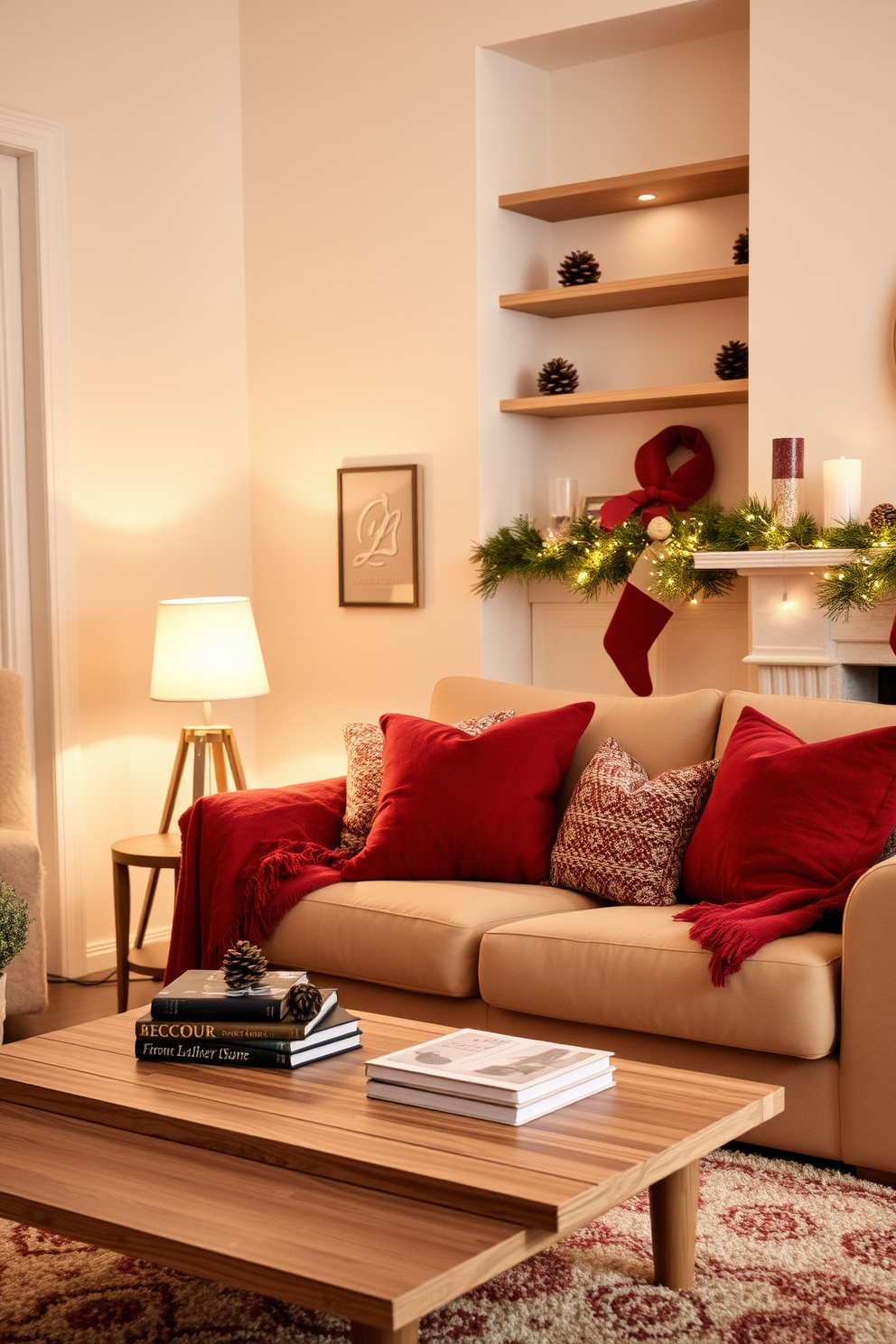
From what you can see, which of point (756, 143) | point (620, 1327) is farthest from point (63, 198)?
point (620, 1327)

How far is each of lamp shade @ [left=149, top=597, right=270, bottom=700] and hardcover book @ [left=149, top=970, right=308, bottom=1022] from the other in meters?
1.80

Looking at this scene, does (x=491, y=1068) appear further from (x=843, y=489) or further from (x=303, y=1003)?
(x=843, y=489)

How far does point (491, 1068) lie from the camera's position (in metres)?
2.02

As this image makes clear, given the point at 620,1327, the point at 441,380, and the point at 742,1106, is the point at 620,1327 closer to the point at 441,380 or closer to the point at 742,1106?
the point at 742,1106

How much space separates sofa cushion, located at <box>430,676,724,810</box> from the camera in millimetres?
3414

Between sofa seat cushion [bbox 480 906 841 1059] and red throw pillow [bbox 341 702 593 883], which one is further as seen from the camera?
red throw pillow [bbox 341 702 593 883]

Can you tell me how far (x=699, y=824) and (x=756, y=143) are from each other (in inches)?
77.5

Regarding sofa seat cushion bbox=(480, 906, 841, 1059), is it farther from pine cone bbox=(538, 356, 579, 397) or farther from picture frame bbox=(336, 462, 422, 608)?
pine cone bbox=(538, 356, 579, 397)

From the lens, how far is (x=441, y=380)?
15.0 feet

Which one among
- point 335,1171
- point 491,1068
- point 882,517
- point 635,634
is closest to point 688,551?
point 635,634

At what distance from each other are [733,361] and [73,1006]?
2.64 meters

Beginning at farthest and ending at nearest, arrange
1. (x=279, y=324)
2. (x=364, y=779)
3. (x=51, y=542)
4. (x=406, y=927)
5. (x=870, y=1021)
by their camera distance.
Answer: (x=279, y=324)
(x=51, y=542)
(x=364, y=779)
(x=406, y=927)
(x=870, y=1021)

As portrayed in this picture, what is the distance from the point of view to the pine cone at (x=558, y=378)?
4.57 meters

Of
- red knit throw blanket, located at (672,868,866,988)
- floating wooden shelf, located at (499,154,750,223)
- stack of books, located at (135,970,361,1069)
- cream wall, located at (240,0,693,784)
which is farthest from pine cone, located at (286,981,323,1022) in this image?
floating wooden shelf, located at (499,154,750,223)
